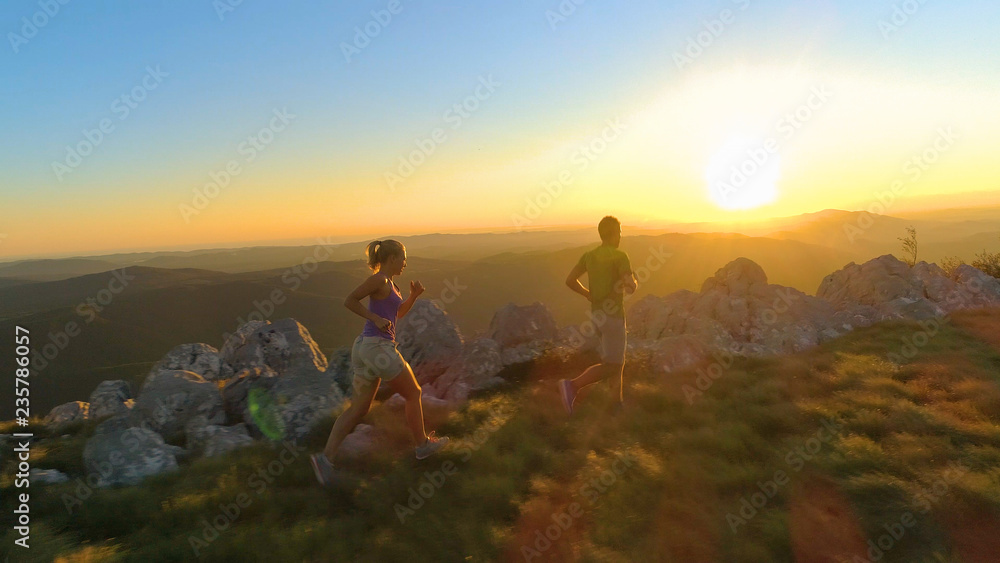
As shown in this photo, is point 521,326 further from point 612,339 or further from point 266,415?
point 266,415

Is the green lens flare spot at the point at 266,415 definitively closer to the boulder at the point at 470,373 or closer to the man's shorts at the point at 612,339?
the boulder at the point at 470,373

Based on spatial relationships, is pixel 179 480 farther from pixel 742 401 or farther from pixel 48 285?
pixel 48 285

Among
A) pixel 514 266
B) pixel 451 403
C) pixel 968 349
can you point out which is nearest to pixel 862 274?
pixel 968 349

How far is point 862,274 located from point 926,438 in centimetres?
1470

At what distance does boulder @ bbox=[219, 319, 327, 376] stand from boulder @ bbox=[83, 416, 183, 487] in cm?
→ 536

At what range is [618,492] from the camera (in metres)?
4.61

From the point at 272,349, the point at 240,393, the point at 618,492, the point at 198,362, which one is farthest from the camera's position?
the point at 272,349

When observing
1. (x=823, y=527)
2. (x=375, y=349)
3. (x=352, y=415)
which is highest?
(x=375, y=349)

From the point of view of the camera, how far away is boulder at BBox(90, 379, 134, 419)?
384 inches

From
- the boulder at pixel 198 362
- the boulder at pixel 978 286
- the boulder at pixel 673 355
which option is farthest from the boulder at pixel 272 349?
the boulder at pixel 978 286

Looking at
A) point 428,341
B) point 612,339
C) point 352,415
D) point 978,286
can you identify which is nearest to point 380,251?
point 352,415

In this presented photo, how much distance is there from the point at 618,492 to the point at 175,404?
304 inches

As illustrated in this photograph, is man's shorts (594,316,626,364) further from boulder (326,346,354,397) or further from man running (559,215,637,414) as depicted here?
boulder (326,346,354,397)

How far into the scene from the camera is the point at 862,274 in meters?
16.8
